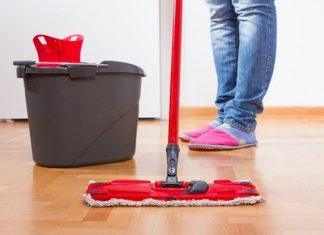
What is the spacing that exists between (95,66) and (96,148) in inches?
7.5

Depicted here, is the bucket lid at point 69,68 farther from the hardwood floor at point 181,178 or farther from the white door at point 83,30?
the white door at point 83,30

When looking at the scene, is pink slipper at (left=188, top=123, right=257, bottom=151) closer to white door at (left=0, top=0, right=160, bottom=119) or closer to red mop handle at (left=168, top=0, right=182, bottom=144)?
red mop handle at (left=168, top=0, right=182, bottom=144)

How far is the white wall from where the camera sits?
2.14 m

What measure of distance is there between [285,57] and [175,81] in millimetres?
1514

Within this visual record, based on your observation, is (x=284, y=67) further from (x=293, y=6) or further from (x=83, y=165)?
(x=83, y=165)

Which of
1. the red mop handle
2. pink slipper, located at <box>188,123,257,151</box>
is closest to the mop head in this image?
the red mop handle

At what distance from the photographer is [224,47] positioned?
1.32m

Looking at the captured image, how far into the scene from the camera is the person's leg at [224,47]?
1.31m

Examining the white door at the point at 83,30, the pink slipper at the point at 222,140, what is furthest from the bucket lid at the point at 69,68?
the white door at the point at 83,30

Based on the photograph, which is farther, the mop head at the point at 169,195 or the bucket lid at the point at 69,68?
the bucket lid at the point at 69,68

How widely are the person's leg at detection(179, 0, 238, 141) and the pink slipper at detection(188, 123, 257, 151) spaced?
100mm

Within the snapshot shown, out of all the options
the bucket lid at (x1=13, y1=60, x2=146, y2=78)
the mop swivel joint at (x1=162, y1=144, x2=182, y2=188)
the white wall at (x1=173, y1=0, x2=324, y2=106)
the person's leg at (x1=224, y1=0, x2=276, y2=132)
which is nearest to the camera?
the mop swivel joint at (x1=162, y1=144, x2=182, y2=188)

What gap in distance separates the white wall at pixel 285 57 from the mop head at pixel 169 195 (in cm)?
149

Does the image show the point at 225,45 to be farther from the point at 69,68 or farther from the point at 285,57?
the point at 285,57
